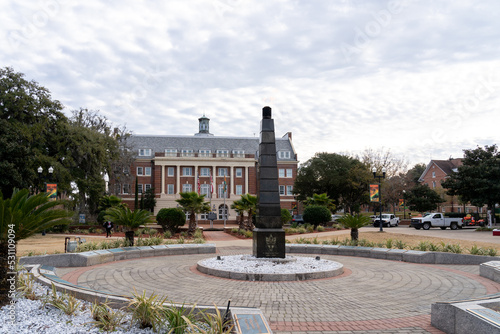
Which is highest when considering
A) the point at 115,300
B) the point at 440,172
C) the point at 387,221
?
the point at 440,172

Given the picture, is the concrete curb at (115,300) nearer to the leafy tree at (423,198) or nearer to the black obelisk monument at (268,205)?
the black obelisk monument at (268,205)

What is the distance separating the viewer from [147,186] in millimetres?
65812

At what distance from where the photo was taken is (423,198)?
2014 inches

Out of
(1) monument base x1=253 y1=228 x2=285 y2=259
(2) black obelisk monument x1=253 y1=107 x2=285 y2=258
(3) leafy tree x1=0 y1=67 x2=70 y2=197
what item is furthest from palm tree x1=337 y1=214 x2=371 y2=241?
(3) leafy tree x1=0 y1=67 x2=70 y2=197

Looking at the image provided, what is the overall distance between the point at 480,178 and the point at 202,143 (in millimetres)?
46532

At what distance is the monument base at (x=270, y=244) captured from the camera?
39.4ft

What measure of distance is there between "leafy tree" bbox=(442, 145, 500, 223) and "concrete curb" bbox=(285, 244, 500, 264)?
29.7 m

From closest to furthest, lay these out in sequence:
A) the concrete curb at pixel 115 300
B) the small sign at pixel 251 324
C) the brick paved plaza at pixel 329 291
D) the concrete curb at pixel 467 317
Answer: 1. the small sign at pixel 251 324
2. the concrete curb at pixel 467 317
3. the concrete curb at pixel 115 300
4. the brick paved plaza at pixel 329 291

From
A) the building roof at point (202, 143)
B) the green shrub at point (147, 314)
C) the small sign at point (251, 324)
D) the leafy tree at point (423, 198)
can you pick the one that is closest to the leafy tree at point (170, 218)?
the green shrub at point (147, 314)

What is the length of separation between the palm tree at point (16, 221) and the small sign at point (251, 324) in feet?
11.1

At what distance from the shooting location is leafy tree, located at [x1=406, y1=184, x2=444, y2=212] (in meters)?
51.2

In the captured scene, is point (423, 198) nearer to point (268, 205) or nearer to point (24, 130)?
point (268, 205)

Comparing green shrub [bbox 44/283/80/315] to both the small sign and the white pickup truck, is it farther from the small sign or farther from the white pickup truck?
the white pickup truck

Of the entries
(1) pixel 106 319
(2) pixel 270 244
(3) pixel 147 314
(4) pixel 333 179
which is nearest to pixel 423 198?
(4) pixel 333 179
